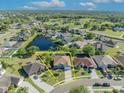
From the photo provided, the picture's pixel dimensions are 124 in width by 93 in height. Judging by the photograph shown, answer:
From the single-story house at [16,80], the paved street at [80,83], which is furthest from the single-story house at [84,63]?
the single-story house at [16,80]

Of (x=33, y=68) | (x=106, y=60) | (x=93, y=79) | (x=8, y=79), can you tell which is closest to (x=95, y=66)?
(x=106, y=60)

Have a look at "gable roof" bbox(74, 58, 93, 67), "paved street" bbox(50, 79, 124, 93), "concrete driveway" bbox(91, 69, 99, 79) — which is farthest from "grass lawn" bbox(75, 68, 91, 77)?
"paved street" bbox(50, 79, 124, 93)

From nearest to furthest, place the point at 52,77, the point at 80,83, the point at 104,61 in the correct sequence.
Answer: the point at 80,83, the point at 52,77, the point at 104,61

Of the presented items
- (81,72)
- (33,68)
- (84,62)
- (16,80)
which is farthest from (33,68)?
(84,62)

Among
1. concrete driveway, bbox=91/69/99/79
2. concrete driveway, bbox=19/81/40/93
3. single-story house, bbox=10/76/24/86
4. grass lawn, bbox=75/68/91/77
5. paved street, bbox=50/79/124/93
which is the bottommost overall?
paved street, bbox=50/79/124/93

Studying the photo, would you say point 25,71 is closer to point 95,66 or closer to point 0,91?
point 0,91

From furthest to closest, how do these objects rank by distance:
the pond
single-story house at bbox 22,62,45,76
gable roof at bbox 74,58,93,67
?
the pond, gable roof at bbox 74,58,93,67, single-story house at bbox 22,62,45,76

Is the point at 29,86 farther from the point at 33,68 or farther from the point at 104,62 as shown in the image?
the point at 104,62

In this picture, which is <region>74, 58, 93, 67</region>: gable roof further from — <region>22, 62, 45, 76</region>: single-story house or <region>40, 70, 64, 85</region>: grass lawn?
<region>22, 62, 45, 76</region>: single-story house

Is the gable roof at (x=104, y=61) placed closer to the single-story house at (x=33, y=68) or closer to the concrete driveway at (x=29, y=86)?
the single-story house at (x=33, y=68)

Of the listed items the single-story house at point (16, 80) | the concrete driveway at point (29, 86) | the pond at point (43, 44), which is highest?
the single-story house at point (16, 80)
